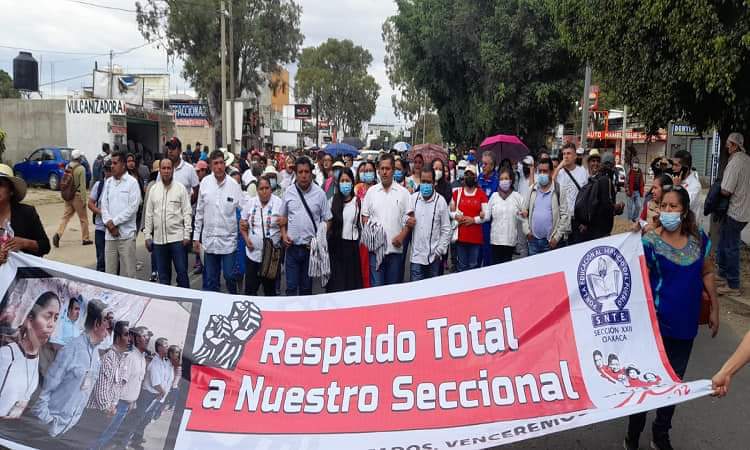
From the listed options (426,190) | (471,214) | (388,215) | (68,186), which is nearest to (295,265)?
(388,215)

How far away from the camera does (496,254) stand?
323 inches

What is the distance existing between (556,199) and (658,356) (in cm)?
399

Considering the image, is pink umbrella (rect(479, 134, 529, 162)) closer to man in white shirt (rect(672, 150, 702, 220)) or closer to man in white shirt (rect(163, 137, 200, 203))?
man in white shirt (rect(672, 150, 702, 220))

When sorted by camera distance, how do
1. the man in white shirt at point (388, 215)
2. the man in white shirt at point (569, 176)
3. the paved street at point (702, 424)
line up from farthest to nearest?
the man in white shirt at point (569, 176) → the man in white shirt at point (388, 215) → the paved street at point (702, 424)

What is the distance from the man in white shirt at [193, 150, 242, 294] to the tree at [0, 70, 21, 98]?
248 ft

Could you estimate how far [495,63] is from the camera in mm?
24219

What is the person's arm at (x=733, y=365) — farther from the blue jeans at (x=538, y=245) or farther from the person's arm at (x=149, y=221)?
the person's arm at (x=149, y=221)

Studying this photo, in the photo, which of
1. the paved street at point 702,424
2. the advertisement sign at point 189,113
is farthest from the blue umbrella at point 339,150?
the advertisement sign at point 189,113

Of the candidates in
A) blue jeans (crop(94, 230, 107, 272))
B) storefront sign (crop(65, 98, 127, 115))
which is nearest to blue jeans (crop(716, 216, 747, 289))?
blue jeans (crop(94, 230, 107, 272))

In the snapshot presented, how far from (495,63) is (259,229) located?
18.7 meters

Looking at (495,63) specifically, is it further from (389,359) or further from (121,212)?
(389,359)

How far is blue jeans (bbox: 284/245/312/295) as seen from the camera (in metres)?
7.37

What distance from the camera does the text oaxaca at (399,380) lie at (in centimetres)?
393

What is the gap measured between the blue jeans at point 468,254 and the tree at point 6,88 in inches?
3028
